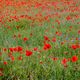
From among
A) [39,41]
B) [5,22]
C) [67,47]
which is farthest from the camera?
[5,22]

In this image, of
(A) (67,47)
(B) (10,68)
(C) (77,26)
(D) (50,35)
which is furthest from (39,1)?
(B) (10,68)

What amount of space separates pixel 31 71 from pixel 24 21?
6276mm

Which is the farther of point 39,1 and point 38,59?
point 39,1

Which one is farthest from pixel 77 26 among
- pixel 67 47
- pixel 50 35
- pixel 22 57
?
pixel 22 57

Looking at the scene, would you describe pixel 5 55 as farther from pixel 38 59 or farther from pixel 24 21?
pixel 24 21

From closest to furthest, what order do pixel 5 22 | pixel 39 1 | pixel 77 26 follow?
1. pixel 77 26
2. pixel 5 22
3. pixel 39 1

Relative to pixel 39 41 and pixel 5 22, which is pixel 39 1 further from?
pixel 39 41

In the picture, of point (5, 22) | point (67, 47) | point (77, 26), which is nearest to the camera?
point (67, 47)

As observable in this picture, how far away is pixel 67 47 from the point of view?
18.9ft

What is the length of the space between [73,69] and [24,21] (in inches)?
249

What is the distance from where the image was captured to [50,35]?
23.9 feet

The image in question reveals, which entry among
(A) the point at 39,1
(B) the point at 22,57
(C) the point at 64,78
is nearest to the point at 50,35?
(B) the point at 22,57

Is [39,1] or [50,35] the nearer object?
[50,35]

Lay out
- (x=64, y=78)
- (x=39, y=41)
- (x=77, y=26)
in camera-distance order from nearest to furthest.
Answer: (x=64, y=78), (x=39, y=41), (x=77, y=26)
